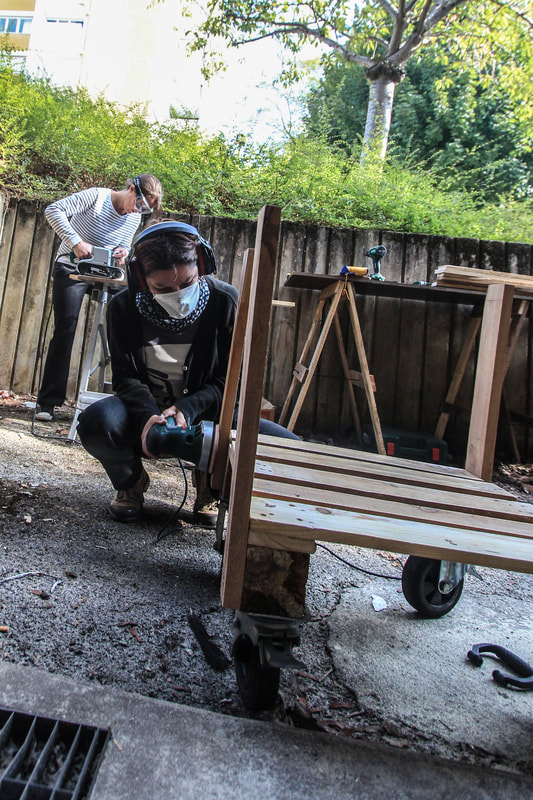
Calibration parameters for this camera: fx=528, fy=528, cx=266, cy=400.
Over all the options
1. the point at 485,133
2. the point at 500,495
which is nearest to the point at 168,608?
the point at 500,495

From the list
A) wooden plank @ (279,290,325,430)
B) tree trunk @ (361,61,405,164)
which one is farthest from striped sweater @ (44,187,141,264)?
tree trunk @ (361,61,405,164)

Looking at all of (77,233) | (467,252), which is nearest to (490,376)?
(77,233)

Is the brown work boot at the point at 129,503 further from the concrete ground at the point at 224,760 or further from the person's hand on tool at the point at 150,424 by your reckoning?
the concrete ground at the point at 224,760

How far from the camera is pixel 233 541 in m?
1.02

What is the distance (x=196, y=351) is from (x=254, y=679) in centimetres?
153

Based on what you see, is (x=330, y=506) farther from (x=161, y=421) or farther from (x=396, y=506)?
(x=161, y=421)

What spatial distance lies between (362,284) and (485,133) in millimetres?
13498

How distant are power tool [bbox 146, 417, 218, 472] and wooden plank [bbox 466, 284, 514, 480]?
93 cm

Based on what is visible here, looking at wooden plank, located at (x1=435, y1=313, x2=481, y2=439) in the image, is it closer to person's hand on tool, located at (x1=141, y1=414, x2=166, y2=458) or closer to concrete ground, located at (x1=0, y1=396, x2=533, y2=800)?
concrete ground, located at (x1=0, y1=396, x2=533, y2=800)

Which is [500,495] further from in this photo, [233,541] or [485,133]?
[485,133]

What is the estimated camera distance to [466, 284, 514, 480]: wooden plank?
5.91ft

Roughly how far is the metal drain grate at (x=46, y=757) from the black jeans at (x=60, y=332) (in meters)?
3.27

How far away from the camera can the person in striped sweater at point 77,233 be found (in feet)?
12.0

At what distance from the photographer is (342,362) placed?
468cm
